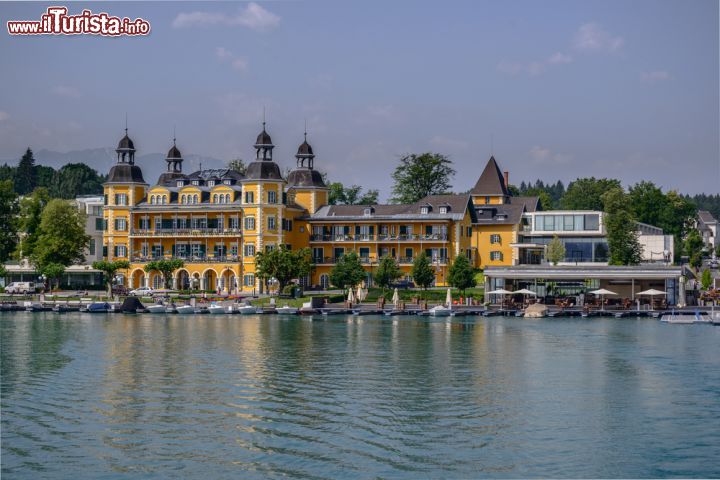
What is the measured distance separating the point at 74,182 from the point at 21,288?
73.4 m

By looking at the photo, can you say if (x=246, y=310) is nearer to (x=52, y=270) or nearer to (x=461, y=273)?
(x=461, y=273)

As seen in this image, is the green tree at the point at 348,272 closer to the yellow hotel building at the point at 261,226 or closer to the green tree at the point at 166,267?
the yellow hotel building at the point at 261,226

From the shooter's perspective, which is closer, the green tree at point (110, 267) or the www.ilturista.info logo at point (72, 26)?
the www.ilturista.info logo at point (72, 26)

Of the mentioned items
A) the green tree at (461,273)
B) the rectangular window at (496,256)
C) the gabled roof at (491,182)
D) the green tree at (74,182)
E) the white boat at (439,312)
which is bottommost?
the white boat at (439,312)

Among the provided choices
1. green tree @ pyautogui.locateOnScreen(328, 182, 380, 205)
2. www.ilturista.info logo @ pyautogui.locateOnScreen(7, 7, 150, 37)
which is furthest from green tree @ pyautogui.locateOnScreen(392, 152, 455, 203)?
www.ilturista.info logo @ pyautogui.locateOnScreen(7, 7, 150, 37)

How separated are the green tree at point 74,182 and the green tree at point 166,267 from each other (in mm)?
77160

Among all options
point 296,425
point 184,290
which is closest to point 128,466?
point 296,425

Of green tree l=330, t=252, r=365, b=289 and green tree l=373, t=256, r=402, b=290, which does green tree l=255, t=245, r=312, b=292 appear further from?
green tree l=373, t=256, r=402, b=290

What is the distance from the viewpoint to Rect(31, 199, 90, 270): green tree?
102750mm

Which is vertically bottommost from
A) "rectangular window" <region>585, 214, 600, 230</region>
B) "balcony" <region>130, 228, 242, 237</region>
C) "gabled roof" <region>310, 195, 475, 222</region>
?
"balcony" <region>130, 228, 242, 237</region>

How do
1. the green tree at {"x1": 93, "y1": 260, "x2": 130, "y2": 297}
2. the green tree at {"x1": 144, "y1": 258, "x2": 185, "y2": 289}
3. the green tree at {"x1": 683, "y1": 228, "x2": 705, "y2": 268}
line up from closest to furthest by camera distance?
the green tree at {"x1": 144, "y1": 258, "x2": 185, "y2": 289}
the green tree at {"x1": 93, "y1": 260, "x2": 130, "y2": 297}
the green tree at {"x1": 683, "y1": 228, "x2": 705, "y2": 268}

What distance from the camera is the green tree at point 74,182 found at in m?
173

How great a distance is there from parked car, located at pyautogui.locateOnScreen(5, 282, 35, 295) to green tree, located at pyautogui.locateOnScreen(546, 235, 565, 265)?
5254cm

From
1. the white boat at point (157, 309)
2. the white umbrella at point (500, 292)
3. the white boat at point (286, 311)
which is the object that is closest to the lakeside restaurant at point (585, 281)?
the white umbrella at point (500, 292)
